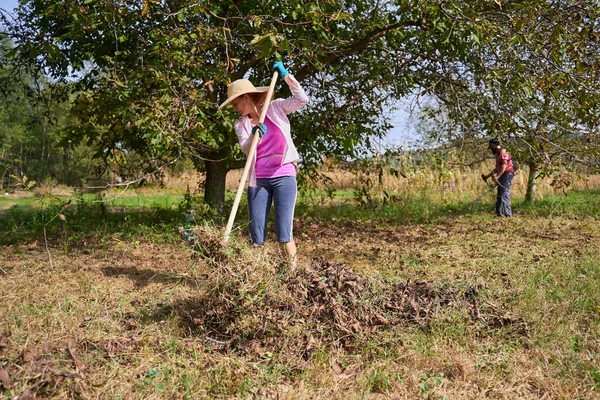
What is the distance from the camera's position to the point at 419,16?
236 inches

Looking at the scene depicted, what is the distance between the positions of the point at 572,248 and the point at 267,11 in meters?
4.52

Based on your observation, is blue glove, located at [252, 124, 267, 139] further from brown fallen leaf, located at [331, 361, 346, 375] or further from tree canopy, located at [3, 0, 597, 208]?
brown fallen leaf, located at [331, 361, 346, 375]

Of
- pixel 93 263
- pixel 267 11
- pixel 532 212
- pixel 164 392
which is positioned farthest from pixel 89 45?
pixel 532 212

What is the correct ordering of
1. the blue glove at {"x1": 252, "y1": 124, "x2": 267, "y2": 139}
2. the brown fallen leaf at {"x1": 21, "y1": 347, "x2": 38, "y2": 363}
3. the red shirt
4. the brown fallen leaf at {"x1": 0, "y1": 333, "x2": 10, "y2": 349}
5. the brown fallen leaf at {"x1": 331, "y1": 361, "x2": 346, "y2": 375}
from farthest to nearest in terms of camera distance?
the red shirt
the blue glove at {"x1": 252, "y1": 124, "x2": 267, "y2": 139}
the brown fallen leaf at {"x1": 331, "y1": 361, "x2": 346, "y2": 375}
the brown fallen leaf at {"x1": 0, "y1": 333, "x2": 10, "y2": 349}
the brown fallen leaf at {"x1": 21, "y1": 347, "x2": 38, "y2": 363}

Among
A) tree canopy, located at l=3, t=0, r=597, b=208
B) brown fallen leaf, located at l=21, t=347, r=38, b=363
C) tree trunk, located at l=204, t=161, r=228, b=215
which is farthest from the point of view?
tree trunk, located at l=204, t=161, r=228, b=215

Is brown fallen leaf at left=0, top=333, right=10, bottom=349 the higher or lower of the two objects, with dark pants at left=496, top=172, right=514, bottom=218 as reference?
lower

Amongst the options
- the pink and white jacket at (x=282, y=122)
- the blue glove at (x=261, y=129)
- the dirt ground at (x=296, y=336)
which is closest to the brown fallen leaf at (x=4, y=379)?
the dirt ground at (x=296, y=336)

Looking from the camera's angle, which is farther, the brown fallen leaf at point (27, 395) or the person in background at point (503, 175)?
the person in background at point (503, 175)

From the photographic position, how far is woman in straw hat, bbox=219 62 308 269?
3.79 m

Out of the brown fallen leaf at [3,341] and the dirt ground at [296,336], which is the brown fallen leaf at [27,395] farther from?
the brown fallen leaf at [3,341]

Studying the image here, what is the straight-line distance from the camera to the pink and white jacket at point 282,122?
377 cm

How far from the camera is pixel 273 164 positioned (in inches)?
150

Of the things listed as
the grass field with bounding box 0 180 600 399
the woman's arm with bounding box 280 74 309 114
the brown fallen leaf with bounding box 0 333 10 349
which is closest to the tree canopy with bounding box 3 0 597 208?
the woman's arm with bounding box 280 74 309 114

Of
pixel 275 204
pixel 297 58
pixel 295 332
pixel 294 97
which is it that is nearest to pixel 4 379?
pixel 295 332
